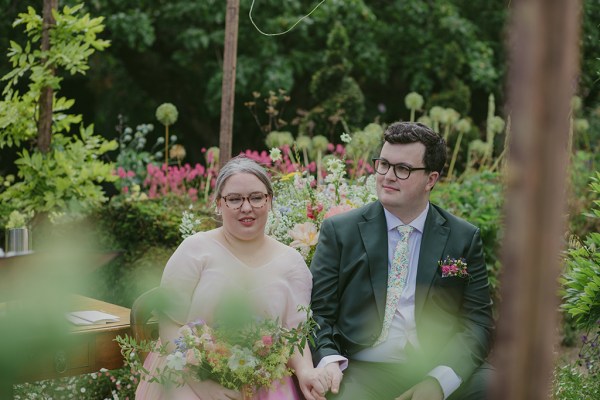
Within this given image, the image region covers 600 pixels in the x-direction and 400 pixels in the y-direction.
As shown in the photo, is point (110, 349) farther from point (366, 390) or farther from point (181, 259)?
point (366, 390)

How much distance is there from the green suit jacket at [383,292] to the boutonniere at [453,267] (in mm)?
24

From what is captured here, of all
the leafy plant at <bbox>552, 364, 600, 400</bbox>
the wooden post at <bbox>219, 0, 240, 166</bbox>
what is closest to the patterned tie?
the leafy plant at <bbox>552, 364, 600, 400</bbox>

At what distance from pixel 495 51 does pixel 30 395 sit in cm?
1059

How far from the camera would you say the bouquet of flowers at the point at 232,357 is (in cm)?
253

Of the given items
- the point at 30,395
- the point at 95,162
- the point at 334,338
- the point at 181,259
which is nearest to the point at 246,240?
the point at 181,259

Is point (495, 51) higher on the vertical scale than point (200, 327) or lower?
higher

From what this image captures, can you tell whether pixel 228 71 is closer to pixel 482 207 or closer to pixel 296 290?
pixel 296 290

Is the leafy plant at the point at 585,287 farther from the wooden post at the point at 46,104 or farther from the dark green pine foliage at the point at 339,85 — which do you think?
the dark green pine foliage at the point at 339,85

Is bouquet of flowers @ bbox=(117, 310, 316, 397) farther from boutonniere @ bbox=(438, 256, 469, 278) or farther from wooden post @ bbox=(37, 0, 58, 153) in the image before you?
wooden post @ bbox=(37, 0, 58, 153)

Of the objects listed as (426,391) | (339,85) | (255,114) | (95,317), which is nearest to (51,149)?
(95,317)

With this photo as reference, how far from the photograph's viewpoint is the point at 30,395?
389cm

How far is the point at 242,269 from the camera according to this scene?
300 centimetres

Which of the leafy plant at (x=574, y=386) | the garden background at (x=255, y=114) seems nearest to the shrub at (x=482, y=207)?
the garden background at (x=255, y=114)

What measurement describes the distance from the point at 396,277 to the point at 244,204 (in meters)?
0.74
